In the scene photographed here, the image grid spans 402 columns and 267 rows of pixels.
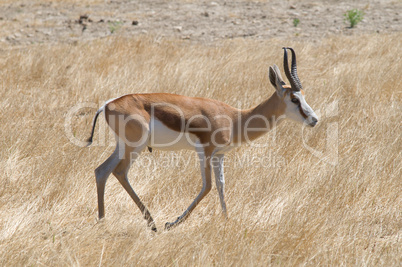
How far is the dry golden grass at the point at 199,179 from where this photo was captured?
13.8ft

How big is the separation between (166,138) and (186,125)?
0.25m

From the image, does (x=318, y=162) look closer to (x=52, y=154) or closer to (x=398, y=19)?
(x=52, y=154)

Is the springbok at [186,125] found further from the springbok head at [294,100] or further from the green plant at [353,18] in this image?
the green plant at [353,18]

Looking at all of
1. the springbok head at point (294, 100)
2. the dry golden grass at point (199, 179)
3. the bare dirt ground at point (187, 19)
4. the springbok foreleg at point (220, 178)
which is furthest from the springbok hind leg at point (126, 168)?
the bare dirt ground at point (187, 19)

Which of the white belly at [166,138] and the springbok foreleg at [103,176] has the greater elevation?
the white belly at [166,138]

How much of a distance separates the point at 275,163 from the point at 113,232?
2.54m

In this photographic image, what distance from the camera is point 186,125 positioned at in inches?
207

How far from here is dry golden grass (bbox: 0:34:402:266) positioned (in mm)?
4195

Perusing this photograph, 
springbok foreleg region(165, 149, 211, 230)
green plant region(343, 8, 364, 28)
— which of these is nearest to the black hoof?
springbok foreleg region(165, 149, 211, 230)

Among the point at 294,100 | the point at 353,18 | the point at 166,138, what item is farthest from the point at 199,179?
the point at 353,18

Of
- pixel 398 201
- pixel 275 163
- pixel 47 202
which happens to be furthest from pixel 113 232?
pixel 398 201

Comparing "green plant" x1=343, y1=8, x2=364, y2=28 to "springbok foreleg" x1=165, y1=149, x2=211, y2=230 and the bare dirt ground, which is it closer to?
the bare dirt ground

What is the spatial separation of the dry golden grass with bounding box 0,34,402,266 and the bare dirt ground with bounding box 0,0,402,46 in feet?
11.6

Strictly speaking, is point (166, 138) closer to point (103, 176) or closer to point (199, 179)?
point (103, 176)
